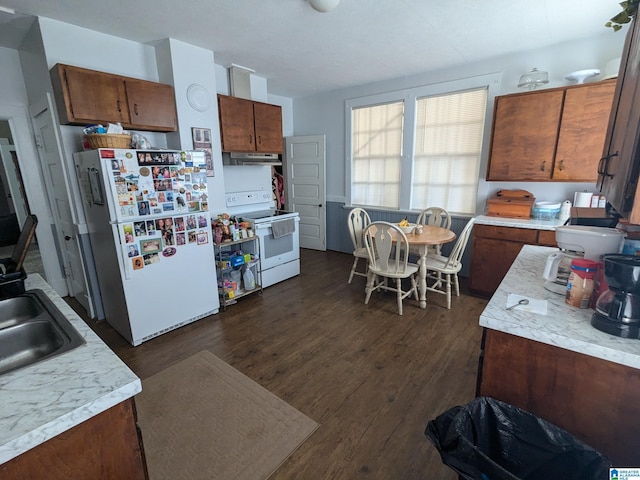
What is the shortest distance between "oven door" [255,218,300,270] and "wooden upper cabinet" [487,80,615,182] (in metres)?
2.52

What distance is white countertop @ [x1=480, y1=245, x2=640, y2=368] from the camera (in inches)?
36.6

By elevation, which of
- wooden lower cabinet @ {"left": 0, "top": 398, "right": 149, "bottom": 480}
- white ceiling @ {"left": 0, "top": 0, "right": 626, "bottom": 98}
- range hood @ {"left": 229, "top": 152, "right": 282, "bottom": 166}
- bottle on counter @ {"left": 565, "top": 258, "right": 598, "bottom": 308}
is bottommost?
wooden lower cabinet @ {"left": 0, "top": 398, "right": 149, "bottom": 480}

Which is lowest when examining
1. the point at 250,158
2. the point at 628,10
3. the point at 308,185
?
the point at 308,185

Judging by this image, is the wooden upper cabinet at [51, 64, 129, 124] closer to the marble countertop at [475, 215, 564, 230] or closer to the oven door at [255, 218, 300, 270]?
the oven door at [255, 218, 300, 270]

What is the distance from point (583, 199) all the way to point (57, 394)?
3968mm

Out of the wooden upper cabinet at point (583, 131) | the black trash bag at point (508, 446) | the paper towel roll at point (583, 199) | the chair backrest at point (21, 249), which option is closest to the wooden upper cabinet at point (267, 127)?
the chair backrest at point (21, 249)

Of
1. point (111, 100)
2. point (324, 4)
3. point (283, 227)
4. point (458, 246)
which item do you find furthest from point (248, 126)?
point (458, 246)

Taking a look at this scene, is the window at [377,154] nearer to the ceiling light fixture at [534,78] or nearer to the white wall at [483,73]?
the white wall at [483,73]

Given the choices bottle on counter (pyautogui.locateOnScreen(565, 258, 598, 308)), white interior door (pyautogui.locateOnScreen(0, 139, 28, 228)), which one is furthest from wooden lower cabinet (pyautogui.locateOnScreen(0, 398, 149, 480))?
white interior door (pyautogui.locateOnScreen(0, 139, 28, 228))

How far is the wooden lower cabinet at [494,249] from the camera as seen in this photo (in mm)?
2941

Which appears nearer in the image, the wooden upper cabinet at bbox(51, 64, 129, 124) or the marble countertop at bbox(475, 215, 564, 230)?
the wooden upper cabinet at bbox(51, 64, 129, 124)

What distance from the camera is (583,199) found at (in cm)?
288

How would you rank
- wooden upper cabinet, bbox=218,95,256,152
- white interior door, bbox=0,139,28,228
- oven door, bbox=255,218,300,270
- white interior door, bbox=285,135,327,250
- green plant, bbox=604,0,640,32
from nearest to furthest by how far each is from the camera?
green plant, bbox=604,0,640,32 → wooden upper cabinet, bbox=218,95,256,152 → oven door, bbox=255,218,300,270 → white interior door, bbox=285,135,327,250 → white interior door, bbox=0,139,28,228

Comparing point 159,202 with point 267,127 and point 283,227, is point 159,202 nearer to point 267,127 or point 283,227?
point 283,227
